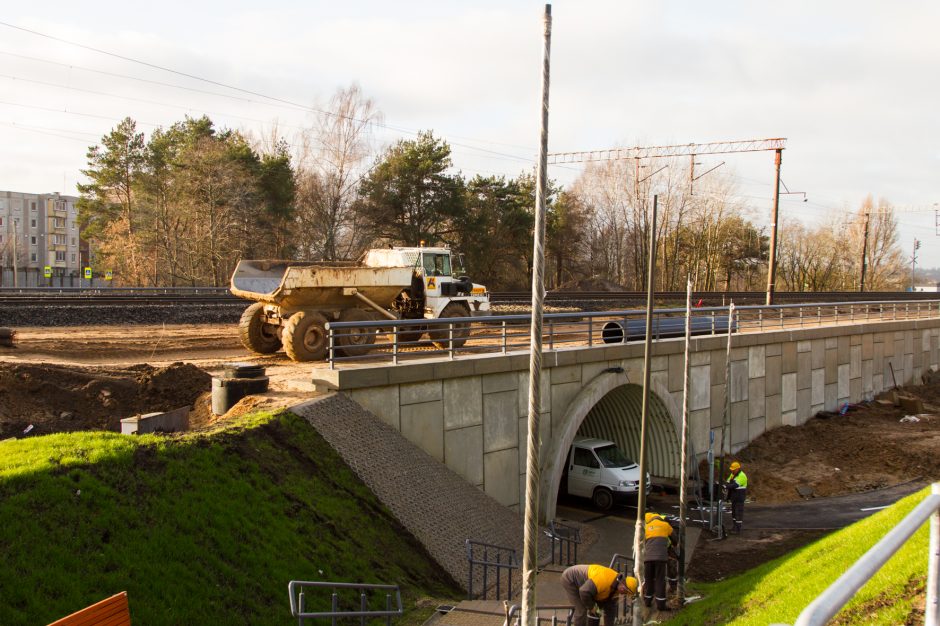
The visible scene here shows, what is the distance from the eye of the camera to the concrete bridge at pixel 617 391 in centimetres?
1471

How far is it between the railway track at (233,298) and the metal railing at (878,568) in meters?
20.3

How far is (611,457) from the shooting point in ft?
65.6

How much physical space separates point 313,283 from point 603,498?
9.21 meters

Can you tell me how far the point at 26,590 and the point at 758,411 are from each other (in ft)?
74.7

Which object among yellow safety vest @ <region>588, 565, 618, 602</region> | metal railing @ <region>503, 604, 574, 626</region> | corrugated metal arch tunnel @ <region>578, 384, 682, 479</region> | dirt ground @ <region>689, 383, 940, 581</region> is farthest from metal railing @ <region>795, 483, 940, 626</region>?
corrugated metal arch tunnel @ <region>578, 384, 682, 479</region>

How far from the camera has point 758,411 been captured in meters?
25.2

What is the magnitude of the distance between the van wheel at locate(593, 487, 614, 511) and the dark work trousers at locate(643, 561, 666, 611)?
6738 mm

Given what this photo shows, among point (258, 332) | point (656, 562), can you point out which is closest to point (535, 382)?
point (656, 562)

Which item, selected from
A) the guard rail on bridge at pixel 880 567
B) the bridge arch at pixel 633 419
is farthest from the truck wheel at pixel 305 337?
the guard rail on bridge at pixel 880 567

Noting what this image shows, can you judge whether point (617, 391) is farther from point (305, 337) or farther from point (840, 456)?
point (305, 337)

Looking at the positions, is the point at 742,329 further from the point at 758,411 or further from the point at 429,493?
the point at 429,493

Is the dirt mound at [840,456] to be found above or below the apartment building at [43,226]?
below

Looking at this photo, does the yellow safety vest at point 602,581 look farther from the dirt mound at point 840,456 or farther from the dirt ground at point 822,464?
the dirt mound at point 840,456

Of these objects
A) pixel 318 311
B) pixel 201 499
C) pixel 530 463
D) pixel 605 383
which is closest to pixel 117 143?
pixel 318 311
